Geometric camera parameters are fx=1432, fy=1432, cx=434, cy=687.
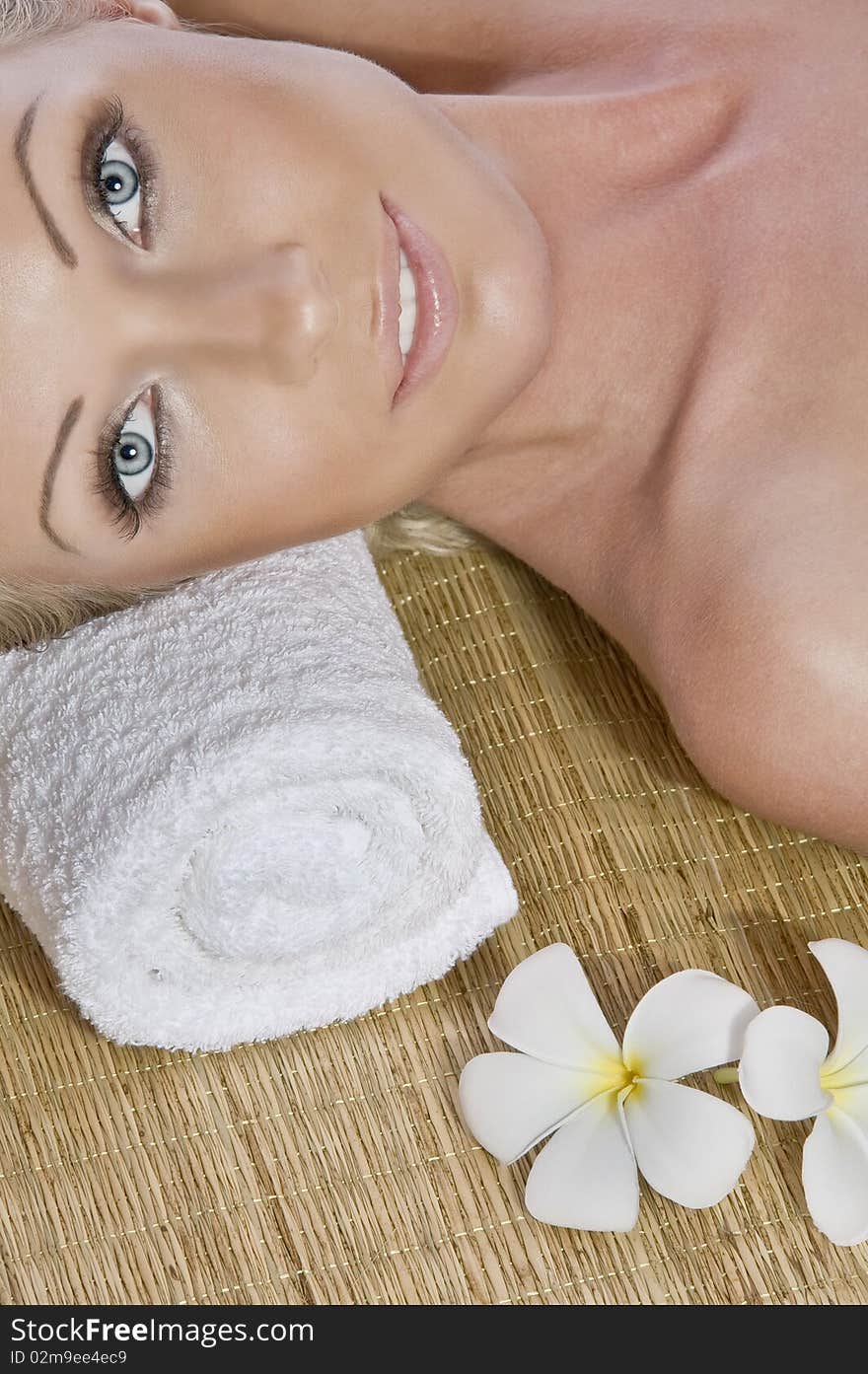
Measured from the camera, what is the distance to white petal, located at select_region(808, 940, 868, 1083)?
1.16 meters

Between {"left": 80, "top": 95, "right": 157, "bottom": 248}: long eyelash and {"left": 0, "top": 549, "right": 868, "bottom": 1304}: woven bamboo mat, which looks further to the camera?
{"left": 0, "top": 549, "right": 868, "bottom": 1304}: woven bamboo mat

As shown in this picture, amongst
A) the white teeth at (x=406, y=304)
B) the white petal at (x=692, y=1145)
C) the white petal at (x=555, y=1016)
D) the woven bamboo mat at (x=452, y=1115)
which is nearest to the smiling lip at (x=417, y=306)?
the white teeth at (x=406, y=304)

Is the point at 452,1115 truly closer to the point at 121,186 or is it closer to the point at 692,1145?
the point at 692,1145

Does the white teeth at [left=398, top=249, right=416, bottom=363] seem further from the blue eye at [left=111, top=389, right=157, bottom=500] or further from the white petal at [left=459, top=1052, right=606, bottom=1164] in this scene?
the white petal at [left=459, top=1052, right=606, bottom=1164]

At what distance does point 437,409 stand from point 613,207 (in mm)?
340

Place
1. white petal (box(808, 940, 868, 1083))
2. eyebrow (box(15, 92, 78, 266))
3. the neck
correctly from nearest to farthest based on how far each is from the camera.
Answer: eyebrow (box(15, 92, 78, 266)) < white petal (box(808, 940, 868, 1083)) < the neck

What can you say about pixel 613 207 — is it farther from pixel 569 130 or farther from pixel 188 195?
pixel 188 195

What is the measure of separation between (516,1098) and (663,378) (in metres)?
0.68

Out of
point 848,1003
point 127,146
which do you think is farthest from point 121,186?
point 848,1003

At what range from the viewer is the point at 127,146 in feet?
3.60

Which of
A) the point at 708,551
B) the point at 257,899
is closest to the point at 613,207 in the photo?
the point at 708,551

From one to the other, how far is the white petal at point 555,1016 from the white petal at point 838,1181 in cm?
17

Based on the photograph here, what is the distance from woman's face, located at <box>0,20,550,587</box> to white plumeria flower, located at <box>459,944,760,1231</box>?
0.46m

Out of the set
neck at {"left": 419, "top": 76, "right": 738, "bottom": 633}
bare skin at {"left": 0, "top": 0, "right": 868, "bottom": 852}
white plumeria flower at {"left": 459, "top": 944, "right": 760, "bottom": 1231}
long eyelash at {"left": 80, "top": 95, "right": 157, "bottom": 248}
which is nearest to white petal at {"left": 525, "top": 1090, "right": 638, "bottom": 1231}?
white plumeria flower at {"left": 459, "top": 944, "right": 760, "bottom": 1231}
